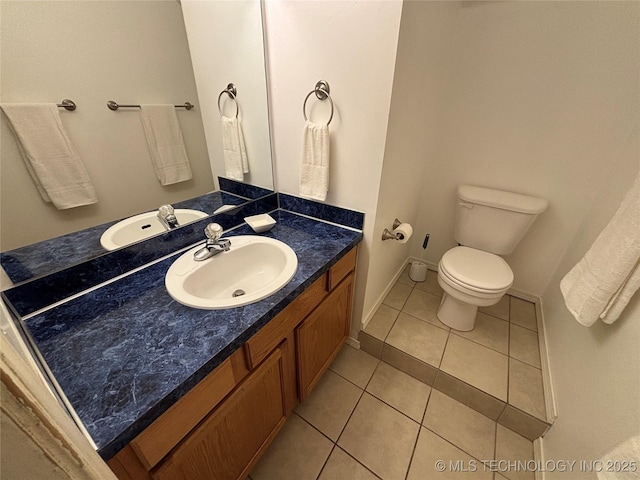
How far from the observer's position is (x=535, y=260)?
5.75 feet

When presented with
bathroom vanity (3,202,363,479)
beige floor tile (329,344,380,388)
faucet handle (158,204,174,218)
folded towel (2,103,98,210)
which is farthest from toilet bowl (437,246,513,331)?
folded towel (2,103,98,210)

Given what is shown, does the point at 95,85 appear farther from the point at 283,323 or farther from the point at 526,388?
the point at 526,388

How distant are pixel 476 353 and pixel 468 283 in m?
0.44

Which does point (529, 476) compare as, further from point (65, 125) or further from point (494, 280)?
point (65, 125)

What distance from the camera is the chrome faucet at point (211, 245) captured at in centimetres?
99

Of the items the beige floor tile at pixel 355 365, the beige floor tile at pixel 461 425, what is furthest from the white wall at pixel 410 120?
the beige floor tile at pixel 461 425

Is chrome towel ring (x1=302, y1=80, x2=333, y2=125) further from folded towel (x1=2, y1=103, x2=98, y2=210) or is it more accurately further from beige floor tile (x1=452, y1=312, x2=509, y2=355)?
beige floor tile (x1=452, y1=312, x2=509, y2=355)

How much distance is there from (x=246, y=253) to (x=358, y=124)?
2.34 feet

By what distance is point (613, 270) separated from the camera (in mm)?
Result: 782

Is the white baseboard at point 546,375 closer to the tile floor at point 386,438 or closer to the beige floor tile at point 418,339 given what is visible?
the tile floor at point 386,438

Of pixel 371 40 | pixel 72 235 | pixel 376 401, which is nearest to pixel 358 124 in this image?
pixel 371 40

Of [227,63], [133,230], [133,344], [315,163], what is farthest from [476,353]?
[227,63]

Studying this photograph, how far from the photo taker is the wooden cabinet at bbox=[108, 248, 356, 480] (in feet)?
1.95

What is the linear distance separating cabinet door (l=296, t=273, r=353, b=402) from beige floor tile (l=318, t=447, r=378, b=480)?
0.28 m
